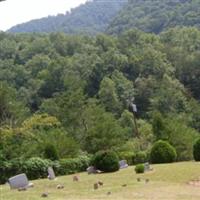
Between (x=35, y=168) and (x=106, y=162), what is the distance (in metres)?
3.62

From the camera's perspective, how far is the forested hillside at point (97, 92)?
108ft

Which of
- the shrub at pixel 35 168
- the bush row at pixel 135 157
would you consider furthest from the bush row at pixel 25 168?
the bush row at pixel 135 157

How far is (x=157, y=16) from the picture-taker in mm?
103750

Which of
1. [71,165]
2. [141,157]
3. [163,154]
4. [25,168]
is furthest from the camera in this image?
[141,157]

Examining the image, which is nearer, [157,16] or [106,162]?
[106,162]

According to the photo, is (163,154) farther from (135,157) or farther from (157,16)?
(157,16)

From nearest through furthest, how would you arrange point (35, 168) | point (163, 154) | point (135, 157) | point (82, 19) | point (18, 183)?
point (18, 183) < point (35, 168) < point (163, 154) < point (135, 157) < point (82, 19)

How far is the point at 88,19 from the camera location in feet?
499

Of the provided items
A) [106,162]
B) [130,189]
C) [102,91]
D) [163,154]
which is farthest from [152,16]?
[130,189]

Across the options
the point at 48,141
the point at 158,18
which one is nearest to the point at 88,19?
the point at 158,18

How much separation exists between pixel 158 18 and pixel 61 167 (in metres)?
81.4

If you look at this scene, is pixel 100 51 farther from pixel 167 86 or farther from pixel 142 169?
pixel 142 169

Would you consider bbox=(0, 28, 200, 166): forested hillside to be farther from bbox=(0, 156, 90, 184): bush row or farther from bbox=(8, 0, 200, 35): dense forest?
bbox=(8, 0, 200, 35): dense forest

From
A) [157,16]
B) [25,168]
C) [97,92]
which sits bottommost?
[25,168]
